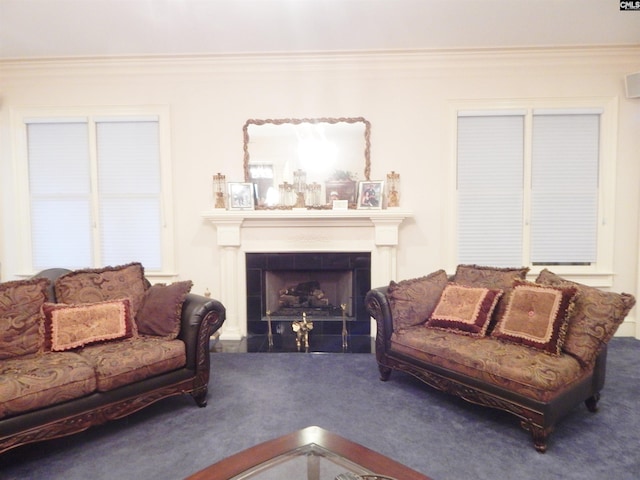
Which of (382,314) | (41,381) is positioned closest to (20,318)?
(41,381)

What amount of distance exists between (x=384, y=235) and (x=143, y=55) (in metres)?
2.99

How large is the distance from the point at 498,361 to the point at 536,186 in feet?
7.84

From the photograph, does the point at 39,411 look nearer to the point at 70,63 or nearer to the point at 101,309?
the point at 101,309

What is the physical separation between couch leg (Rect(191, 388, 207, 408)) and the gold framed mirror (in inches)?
78.1

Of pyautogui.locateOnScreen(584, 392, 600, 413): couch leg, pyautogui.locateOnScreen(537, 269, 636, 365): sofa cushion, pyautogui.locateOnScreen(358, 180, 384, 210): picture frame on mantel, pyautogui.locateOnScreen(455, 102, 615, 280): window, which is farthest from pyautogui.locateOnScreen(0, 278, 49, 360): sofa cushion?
pyautogui.locateOnScreen(455, 102, 615, 280): window

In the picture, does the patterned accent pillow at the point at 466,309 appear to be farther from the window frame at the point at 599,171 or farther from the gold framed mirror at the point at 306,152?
the gold framed mirror at the point at 306,152

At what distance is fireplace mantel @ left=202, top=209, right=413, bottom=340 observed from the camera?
392 centimetres

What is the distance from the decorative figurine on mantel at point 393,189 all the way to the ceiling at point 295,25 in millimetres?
1224

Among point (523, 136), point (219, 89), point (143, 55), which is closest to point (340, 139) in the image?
point (219, 89)

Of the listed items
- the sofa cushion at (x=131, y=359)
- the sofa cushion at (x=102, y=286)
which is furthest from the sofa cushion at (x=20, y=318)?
the sofa cushion at (x=131, y=359)

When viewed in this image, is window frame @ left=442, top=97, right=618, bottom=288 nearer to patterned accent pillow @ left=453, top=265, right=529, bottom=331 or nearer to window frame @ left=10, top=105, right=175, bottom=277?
patterned accent pillow @ left=453, top=265, right=529, bottom=331

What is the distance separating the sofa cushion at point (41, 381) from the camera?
6.36ft

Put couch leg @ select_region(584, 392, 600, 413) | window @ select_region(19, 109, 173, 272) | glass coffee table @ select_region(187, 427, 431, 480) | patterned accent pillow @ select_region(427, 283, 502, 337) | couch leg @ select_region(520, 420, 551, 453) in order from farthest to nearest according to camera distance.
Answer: window @ select_region(19, 109, 173, 272) → patterned accent pillow @ select_region(427, 283, 502, 337) → couch leg @ select_region(584, 392, 600, 413) → couch leg @ select_region(520, 420, 551, 453) → glass coffee table @ select_region(187, 427, 431, 480)

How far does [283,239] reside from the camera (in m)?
4.04
